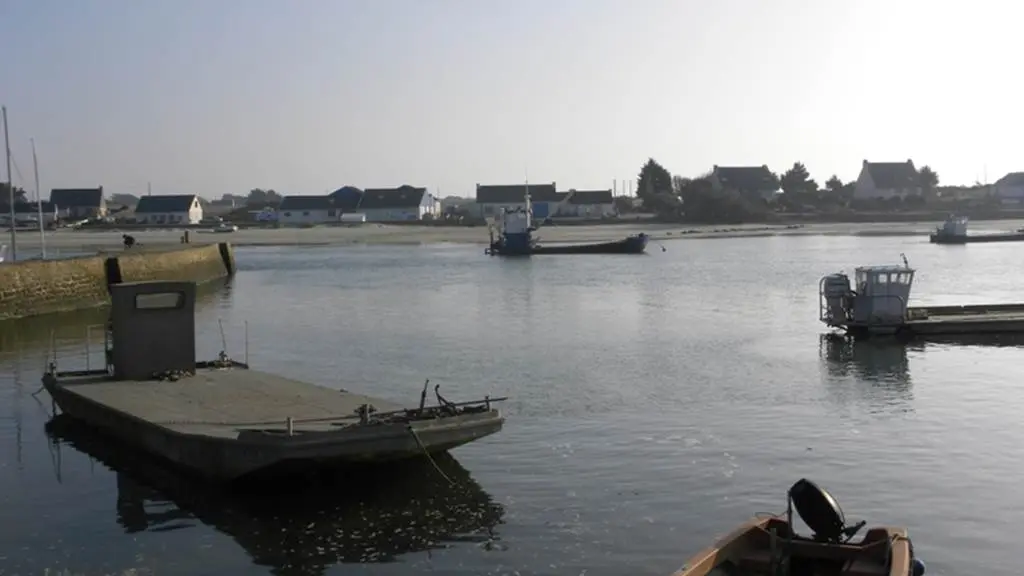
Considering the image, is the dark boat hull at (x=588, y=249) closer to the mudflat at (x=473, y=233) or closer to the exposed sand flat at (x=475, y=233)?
the mudflat at (x=473, y=233)

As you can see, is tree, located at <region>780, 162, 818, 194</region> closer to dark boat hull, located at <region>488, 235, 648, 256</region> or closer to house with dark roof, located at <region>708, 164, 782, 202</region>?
house with dark roof, located at <region>708, 164, 782, 202</region>

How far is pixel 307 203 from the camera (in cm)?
16700

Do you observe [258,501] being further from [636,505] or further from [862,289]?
[862,289]

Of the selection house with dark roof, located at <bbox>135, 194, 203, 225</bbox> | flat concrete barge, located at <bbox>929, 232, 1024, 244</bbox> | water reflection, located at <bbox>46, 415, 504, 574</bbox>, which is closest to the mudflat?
flat concrete barge, located at <bbox>929, 232, 1024, 244</bbox>

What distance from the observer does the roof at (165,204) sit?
156 meters

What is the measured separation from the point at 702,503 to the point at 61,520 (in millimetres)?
8226

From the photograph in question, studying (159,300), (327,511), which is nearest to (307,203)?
(159,300)

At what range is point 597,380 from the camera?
2483 cm

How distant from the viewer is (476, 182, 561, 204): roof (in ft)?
526

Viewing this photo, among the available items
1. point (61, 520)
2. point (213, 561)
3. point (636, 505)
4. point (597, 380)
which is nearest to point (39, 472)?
point (61, 520)

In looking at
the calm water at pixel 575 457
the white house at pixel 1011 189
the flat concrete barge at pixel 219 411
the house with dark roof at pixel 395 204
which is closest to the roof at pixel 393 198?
the house with dark roof at pixel 395 204

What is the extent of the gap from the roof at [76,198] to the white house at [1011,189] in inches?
4952

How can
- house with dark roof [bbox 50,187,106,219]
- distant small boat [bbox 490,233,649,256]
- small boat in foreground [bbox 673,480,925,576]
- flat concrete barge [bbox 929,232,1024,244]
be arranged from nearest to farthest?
small boat in foreground [bbox 673,480,925,576] → distant small boat [bbox 490,233,649,256] → flat concrete barge [bbox 929,232,1024,244] → house with dark roof [bbox 50,187,106,219]

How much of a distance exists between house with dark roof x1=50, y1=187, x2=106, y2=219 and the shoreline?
31.7 m
